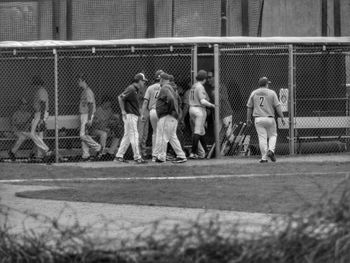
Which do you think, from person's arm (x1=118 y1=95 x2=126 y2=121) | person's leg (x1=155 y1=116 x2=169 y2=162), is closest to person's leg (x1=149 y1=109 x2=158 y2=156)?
person's leg (x1=155 y1=116 x2=169 y2=162)

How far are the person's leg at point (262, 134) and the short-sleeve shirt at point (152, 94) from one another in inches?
81.7

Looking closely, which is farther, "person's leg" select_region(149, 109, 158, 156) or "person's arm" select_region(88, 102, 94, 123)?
"person's arm" select_region(88, 102, 94, 123)

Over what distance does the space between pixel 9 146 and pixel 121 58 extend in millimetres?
2839

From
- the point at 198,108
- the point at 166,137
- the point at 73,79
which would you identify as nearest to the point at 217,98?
the point at 198,108

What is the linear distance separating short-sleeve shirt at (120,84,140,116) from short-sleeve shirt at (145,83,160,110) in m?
0.61

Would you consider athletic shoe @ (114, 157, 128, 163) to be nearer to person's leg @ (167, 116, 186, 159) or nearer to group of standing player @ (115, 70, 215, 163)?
group of standing player @ (115, 70, 215, 163)

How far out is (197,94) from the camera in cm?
2006

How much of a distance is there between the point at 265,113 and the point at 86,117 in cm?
365

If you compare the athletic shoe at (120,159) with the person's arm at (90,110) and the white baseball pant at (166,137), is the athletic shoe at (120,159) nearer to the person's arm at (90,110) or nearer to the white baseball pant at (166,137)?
the white baseball pant at (166,137)

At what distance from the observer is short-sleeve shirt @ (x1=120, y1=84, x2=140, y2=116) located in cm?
1917

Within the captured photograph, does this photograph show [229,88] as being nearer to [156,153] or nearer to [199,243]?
[156,153]

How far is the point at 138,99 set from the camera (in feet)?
64.9

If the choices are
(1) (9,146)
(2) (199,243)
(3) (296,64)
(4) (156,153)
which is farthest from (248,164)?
(2) (199,243)

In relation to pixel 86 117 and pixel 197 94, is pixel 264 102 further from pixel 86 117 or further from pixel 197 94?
pixel 86 117
